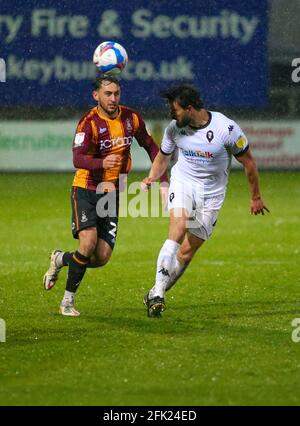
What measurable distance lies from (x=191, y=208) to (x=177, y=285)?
224 cm

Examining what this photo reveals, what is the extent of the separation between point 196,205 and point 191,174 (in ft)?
0.95

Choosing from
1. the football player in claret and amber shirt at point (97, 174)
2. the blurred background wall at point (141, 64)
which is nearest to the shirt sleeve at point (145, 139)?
the football player in claret and amber shirt at point (97, 174)

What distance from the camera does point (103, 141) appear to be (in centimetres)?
944

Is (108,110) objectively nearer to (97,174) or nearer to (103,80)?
(103,80)

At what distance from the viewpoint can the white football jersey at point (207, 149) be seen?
9344 mm

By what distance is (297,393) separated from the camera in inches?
251

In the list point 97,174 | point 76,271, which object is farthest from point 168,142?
point 76,271

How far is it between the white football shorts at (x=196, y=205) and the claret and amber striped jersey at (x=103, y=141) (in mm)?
535

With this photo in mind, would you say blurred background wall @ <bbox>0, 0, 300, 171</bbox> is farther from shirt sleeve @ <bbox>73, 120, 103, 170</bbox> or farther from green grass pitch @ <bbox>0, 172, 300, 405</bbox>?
shirt sleeve @ <bbox>73, 120, 103, 170</bbox>

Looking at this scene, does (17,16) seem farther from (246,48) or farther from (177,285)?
(177,285)

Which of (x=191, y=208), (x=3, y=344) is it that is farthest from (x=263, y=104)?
(x=3, y=344)

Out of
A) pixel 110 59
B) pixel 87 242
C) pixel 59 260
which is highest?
pixel 110 59

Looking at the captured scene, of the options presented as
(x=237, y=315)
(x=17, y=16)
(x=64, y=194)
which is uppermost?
(x=17, y=16)
